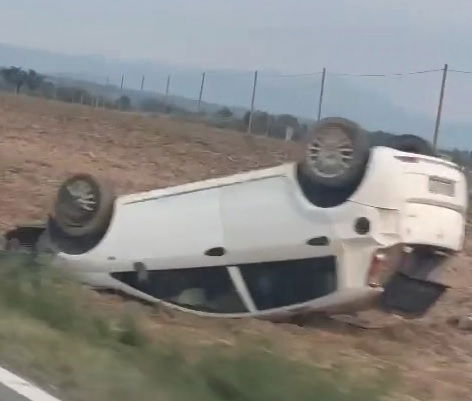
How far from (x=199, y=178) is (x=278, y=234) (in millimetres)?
12229

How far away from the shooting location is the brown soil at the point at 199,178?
9.92 metres

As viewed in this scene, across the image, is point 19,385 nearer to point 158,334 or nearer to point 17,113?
point 158,334

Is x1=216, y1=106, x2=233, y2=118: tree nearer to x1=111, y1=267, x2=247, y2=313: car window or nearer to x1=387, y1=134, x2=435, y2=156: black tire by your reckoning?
x1=387, y1=134, x2=435, y2=156: black tire

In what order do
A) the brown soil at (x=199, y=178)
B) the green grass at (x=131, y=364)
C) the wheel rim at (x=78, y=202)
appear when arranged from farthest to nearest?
1. the wheel rim at (x=78, y=202)
2. the brown soil at (x=199, y=178)
3. the green grass at (x=131, y=364)

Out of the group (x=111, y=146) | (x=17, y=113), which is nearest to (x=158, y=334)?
(x=111, y=146)

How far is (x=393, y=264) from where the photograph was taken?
34.3 feet

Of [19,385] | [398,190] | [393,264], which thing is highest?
[398,190]

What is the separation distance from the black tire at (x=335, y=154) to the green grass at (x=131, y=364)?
2.14m

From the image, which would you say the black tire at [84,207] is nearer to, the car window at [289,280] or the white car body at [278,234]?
the white car body at [278,234]

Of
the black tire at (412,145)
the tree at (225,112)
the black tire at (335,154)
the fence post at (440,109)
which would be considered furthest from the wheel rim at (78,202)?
the tree at (225,112)

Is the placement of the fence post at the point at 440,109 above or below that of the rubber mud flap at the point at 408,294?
above

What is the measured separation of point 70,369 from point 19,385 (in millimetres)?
403

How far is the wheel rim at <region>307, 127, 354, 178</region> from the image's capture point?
10414mm

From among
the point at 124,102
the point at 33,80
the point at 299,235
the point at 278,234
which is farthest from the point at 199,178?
the point at 33,80
